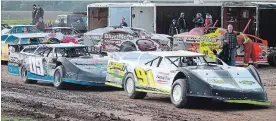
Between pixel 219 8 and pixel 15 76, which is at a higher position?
pixel 219 8

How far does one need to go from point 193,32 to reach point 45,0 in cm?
5018

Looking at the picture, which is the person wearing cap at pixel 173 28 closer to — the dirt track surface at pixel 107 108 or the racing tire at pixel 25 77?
the racing tire at pixel 25 77

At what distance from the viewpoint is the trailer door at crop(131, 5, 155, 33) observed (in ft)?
106

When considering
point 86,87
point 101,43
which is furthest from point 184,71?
point 101,43

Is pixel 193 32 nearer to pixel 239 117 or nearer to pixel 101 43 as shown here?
pixel 101 43

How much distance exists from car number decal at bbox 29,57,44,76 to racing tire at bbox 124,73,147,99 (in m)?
3.97

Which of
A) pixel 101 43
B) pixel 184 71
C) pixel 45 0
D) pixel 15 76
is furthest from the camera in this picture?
pixel 45 0

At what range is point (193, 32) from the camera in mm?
25109

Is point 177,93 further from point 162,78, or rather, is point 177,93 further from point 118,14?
point 118,14

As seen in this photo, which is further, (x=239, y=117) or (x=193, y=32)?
(x=193, y=32)

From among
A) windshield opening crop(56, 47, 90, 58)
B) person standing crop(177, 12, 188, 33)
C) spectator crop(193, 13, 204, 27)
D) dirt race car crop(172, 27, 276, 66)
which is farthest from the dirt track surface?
person standing crop(177, 12, 188, 33)

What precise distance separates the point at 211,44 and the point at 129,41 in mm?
3866

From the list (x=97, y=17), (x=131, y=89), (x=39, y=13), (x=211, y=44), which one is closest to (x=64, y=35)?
(x=97, y=17)

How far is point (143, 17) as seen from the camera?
106 ft
